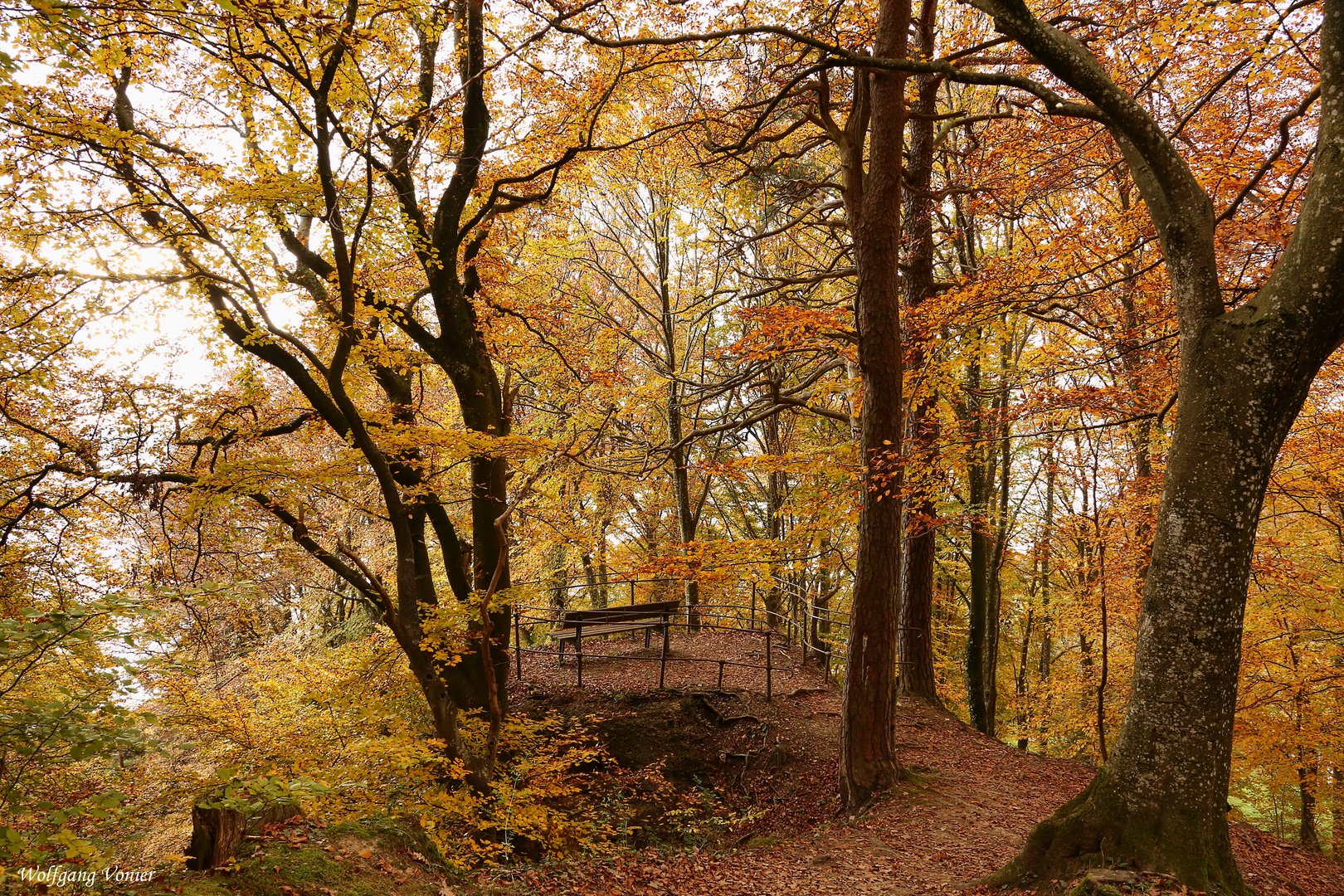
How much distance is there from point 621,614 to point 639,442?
3.15 meters

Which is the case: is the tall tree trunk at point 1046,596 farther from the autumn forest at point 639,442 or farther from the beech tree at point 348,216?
the beech tree at point 348,216

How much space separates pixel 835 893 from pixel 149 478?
303 inches

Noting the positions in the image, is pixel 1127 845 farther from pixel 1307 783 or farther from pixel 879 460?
pixel 1307 783

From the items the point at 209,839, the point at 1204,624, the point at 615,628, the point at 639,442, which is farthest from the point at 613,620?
the point at 1204,624

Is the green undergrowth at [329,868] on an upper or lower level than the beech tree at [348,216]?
lower

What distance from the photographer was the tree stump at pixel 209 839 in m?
3.28

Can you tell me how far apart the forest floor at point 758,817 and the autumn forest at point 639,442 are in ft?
0.19

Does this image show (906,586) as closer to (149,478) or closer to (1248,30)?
(1248,30)

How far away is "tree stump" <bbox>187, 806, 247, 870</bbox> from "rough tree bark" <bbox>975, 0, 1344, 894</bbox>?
464cm

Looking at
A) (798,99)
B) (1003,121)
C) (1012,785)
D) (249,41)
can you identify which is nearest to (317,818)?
(249,41)

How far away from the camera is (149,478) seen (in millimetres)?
7133

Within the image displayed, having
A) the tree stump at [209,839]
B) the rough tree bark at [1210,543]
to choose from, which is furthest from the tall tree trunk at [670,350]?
the tree stump at [209,839]

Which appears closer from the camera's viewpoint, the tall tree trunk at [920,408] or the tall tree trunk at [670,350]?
the tall tree trunk at [920,408]

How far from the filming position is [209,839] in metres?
3.30
